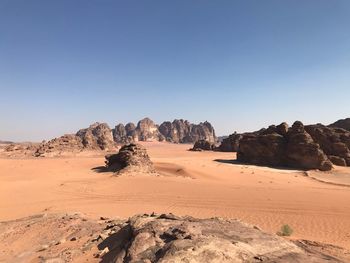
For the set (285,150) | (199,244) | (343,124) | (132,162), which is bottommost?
(199,244)

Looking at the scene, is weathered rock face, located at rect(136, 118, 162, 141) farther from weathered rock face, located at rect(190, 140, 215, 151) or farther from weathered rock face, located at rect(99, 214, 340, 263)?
weathered rock face, located at rect(99, 214, 340, 263)

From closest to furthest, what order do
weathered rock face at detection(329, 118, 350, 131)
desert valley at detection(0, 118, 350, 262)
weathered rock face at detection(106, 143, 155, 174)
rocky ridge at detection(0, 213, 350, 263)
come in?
rocky ridge at detection(0, 213, 350, 263), desert valley at detection(0, 118, 350, 262), weathered rock face at detection(106, 143, 155, 174), weathered rock face at detection(329, 118, 350, 131)

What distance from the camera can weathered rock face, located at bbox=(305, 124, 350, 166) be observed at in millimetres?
35203

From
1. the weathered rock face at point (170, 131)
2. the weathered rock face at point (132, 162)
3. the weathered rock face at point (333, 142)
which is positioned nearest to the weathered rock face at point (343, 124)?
the weathered rock face at point (333, 142)

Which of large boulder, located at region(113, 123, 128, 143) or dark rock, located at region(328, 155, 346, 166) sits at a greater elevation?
large boulder, located at region(113, 123, 128, 143)

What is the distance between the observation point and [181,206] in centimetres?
1407

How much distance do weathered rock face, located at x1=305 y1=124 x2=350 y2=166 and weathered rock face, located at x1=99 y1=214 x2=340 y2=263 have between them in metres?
32.1

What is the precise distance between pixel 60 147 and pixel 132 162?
22.4 meters

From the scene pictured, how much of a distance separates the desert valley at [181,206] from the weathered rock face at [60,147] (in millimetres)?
1502

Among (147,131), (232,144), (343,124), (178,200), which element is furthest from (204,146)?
(147,131)

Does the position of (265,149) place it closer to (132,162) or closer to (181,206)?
(132,162)

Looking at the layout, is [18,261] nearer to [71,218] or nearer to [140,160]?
[71,218]

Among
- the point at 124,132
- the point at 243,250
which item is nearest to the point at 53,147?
the point at 243,250

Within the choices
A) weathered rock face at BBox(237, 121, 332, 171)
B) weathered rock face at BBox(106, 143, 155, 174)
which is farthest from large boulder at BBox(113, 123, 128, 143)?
weathered rock face at BBox(106, 143, 155, 174)
